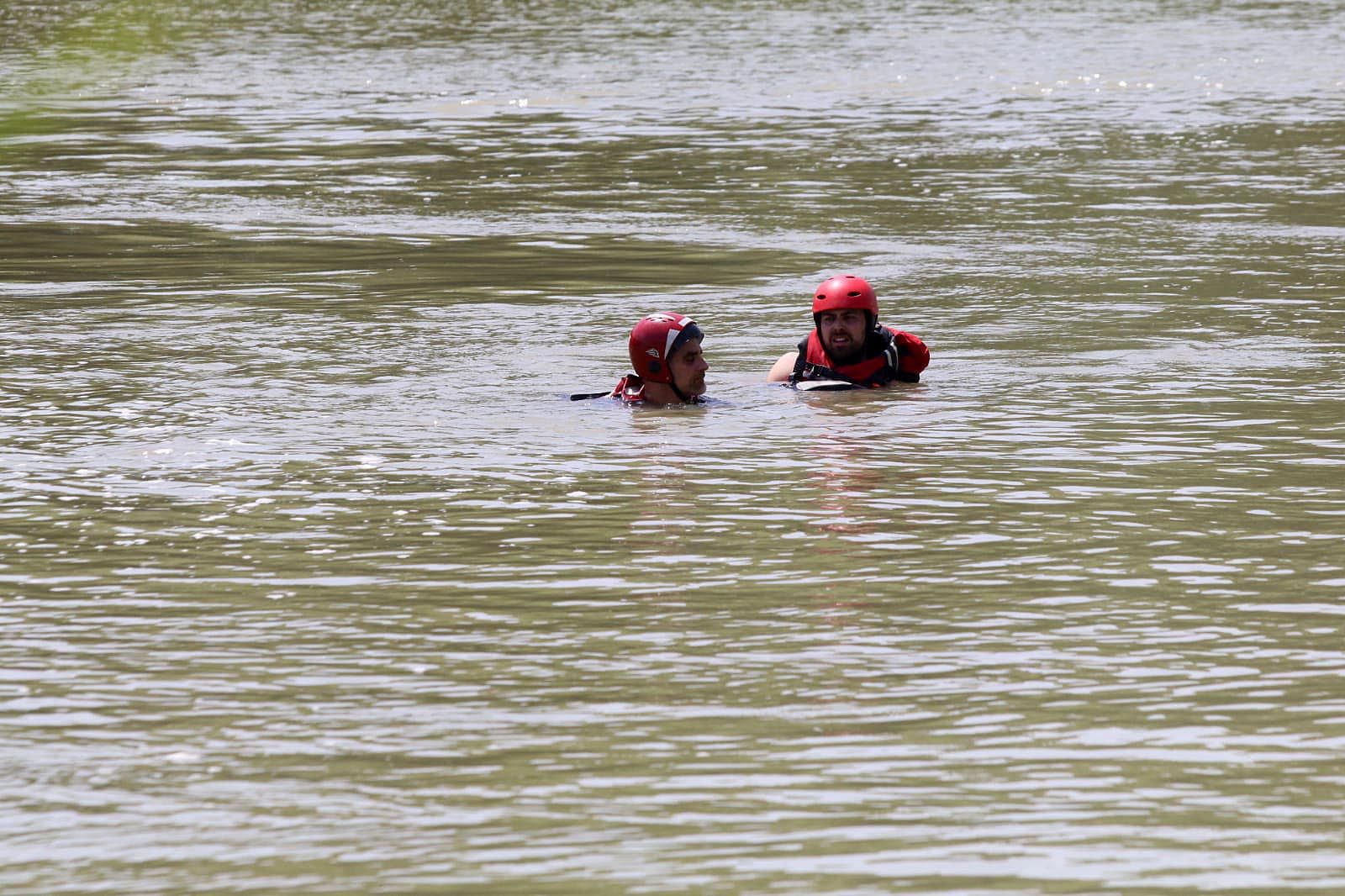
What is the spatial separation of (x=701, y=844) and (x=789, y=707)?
1.31 m

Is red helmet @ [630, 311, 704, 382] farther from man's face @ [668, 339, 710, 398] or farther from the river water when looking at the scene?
the river water

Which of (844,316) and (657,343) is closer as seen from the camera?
(657,343)

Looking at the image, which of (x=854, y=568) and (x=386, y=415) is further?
(x=386, y=415)

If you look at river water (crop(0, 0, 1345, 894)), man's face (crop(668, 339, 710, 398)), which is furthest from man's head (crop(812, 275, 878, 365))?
man's face (crop(668, 339, 710, 398))

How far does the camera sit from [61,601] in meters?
9.57

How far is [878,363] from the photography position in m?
15.4

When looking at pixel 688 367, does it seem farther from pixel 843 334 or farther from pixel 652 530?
pixel 652 530

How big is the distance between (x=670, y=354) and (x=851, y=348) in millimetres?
1393

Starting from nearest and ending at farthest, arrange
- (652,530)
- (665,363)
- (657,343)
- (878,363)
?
(652,530) < (665,363) < (657,343) < (878,363)

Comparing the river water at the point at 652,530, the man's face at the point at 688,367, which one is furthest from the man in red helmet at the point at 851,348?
the man's face at the point at 688,367

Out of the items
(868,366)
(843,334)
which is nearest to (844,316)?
(843,334)

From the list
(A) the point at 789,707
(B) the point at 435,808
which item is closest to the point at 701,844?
(B) the point at 435,808

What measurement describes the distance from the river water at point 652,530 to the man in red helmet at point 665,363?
17.0 inches

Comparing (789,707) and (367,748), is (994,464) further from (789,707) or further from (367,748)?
(367,748)
